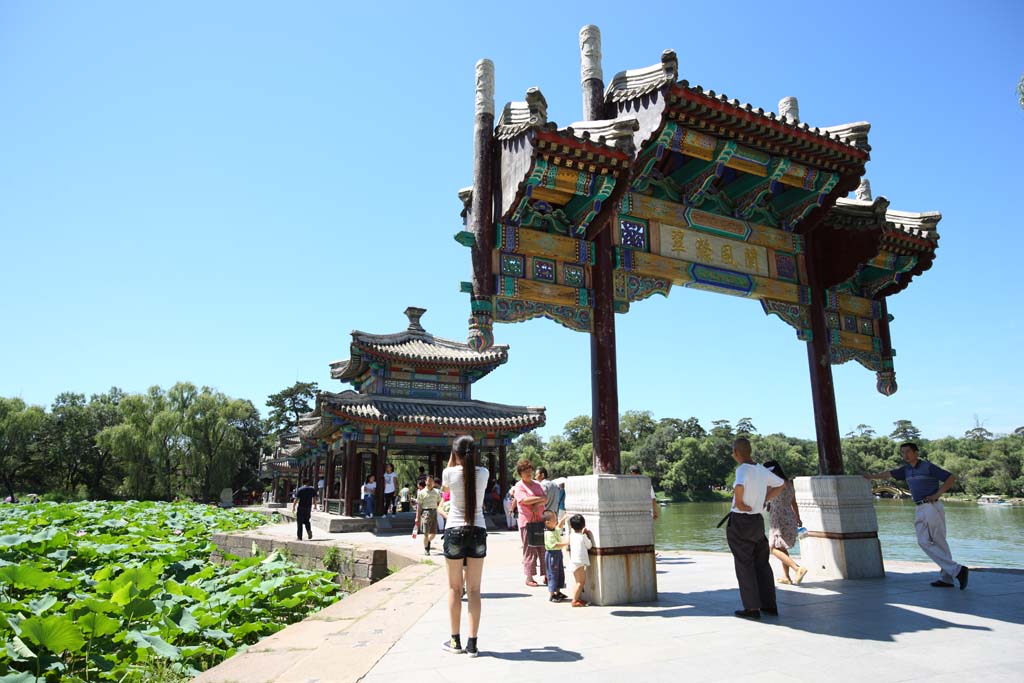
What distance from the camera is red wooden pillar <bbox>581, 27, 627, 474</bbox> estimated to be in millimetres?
5953

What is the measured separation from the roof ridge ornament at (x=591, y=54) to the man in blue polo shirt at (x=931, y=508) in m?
5.03

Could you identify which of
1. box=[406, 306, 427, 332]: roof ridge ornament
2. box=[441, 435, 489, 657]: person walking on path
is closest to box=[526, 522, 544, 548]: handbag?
box=[441, 435, 489, 657]: person walking on path

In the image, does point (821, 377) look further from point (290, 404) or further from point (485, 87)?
point (290, 404)

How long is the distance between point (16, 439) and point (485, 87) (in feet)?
156

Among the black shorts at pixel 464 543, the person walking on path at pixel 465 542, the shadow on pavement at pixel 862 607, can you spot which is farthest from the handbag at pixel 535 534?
the black shorts at pixel 464 543

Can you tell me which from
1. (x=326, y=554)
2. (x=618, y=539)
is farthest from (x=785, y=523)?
(x=326, y=554)

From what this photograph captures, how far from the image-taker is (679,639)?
161 inches

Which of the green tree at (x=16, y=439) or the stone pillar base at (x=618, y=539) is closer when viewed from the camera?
the stone pillar base at (x=618, y=539)

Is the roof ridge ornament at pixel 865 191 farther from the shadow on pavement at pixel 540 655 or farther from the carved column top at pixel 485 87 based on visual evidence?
the shadow on pavement at pixel 540 655

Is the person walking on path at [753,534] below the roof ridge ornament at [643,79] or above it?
below

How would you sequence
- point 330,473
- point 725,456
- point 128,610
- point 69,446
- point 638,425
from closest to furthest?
point 128,610 < point 330,473 < point 69,446 < point 725,456 < point 638,425

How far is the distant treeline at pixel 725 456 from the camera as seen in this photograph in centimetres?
4658

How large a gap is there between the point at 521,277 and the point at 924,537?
4.92m

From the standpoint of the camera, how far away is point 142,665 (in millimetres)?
4910
